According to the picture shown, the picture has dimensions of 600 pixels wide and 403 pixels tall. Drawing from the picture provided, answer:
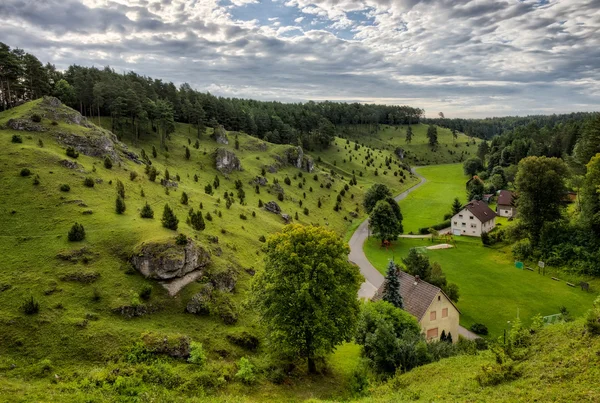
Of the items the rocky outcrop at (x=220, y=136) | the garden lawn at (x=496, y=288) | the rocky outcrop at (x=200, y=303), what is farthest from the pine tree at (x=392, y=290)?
the rocky outcrop at (x=220, y=136)

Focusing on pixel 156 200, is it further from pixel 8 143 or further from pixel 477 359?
pixel 477 359

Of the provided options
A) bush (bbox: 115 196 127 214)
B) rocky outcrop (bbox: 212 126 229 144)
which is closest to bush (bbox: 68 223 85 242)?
bush (bbox: 115 196 127 214)

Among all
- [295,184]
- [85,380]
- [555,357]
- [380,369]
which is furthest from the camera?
[295,184]

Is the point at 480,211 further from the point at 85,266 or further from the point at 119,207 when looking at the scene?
the point at 85,266

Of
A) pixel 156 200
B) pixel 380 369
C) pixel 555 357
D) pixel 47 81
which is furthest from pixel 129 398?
pixel 47 81

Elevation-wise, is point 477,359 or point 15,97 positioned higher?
point 15,97

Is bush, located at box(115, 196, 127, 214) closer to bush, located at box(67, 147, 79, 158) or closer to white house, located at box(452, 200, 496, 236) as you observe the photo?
bush, located at box(67, 147, 79, 158)

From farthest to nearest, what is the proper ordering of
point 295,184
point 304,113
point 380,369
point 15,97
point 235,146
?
point 304,113 < point 235,146 < point 295,184 < point 15,97 < point 380,369

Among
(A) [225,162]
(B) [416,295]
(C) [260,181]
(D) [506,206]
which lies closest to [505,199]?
(D) [506,206]
